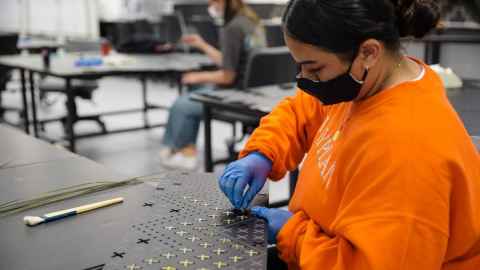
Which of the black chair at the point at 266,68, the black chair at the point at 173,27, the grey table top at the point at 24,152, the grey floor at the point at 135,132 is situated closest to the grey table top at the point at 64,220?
the grey table top at the point at 24,152

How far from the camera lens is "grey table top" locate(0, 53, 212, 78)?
303 cm

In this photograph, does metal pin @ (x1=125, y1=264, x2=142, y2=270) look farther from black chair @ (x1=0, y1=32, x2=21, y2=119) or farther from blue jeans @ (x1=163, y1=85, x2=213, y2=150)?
black chair @ (x1=0, y1=32, x2=21, y2=119)

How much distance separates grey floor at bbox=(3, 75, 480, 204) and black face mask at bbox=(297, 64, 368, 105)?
2.07ft

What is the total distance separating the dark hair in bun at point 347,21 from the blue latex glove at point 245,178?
0.29m

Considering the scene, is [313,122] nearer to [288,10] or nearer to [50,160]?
[288,10]

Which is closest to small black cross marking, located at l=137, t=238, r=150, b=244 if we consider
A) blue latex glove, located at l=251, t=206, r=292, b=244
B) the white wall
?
blue latex glove, located at l=251, t=206, r=292, b=244

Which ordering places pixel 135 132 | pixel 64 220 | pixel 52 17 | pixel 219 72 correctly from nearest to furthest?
pixel 64 220 < pixel 219 72 < pixel 135 132 < pixel 52 17

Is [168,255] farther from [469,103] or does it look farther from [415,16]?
[469,103]

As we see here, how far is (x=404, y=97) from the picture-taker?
2.66 feet

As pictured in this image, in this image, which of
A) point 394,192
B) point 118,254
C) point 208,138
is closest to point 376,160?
point 394,192

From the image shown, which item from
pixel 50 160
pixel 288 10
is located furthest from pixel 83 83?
pixel 288 10

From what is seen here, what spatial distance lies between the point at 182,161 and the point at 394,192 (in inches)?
101

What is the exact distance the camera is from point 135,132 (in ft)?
13.8

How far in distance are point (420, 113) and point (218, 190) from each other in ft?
1.37
